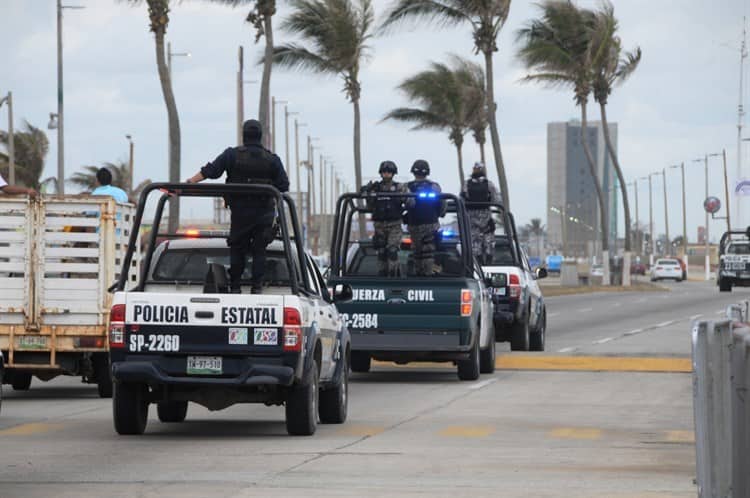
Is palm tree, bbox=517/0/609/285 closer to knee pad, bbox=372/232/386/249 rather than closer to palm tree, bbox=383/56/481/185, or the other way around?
palm tree, bbox=383/56/481/185

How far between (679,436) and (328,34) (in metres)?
48.1

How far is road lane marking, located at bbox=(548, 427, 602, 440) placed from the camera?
563 inches

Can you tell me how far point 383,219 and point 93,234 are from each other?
423cm

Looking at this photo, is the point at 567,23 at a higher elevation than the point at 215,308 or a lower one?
higher

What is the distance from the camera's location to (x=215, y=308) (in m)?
13.5

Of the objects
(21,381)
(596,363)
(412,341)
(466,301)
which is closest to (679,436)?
(466,301)

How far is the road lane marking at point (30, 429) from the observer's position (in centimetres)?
1446

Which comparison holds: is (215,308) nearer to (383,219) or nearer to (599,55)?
(383,219)

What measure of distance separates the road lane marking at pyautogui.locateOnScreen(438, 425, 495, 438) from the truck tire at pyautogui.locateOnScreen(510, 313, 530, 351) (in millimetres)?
11311

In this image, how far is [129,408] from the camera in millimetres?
14008

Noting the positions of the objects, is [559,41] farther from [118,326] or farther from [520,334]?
[118,326]

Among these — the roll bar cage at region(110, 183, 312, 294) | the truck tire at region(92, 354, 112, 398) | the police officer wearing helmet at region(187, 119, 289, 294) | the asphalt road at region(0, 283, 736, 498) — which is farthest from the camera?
the truck tire at region(92, 354, 112, 398)

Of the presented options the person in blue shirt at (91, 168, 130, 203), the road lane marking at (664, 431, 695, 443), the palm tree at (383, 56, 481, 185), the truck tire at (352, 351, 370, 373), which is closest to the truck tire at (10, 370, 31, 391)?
the person in blue shirt at (91, 168, 130, 203)

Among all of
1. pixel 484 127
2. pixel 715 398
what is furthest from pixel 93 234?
pixel 484 127
